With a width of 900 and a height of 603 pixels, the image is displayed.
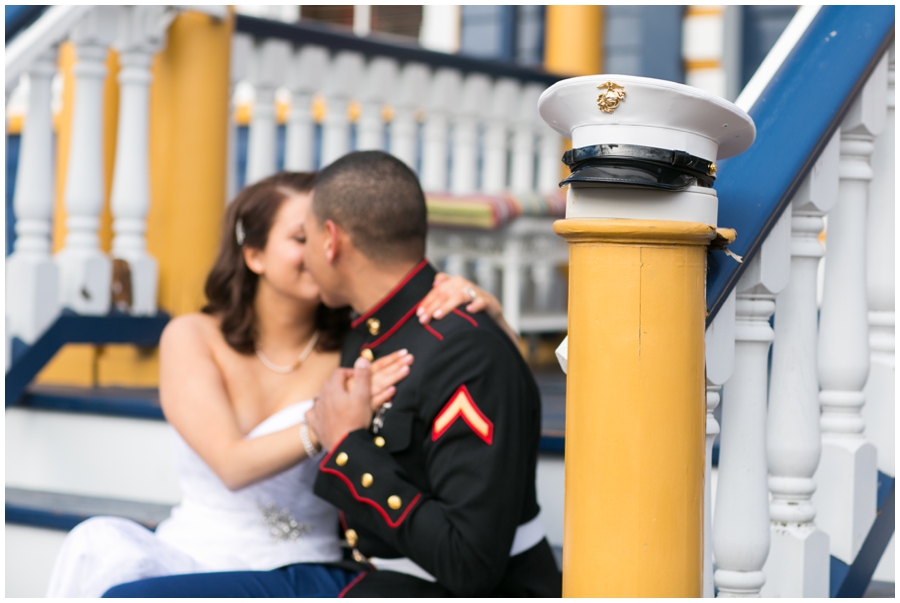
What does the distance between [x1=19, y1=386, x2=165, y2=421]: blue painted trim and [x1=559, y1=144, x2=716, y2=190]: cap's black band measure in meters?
1.76

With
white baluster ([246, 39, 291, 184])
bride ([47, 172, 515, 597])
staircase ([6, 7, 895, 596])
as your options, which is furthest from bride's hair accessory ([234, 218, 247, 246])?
white baluster ([246, 39, 291, 184])

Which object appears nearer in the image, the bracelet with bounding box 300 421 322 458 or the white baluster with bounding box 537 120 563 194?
the bracelet with bounding box 300 421 322 458

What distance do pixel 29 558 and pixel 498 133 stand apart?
2.93 meters

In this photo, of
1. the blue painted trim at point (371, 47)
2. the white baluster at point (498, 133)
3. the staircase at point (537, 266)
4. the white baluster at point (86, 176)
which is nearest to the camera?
the staircase at point (537, 266)

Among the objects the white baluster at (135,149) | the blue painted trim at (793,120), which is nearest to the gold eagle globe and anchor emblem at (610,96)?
the blue painted trim at (793,120)

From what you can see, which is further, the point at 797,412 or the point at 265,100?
the point at 265,100

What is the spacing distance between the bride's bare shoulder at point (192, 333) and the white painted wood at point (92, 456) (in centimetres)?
44

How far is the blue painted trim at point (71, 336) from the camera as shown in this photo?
259 centimetres

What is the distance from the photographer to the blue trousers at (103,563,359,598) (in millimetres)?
1796

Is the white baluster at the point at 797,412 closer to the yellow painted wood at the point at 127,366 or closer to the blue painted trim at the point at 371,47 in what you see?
Answer: the yellow painted wood at the point at 127,366

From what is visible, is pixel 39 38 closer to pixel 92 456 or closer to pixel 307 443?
pixel 92 456

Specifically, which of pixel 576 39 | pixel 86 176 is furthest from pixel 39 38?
pixel 576 39

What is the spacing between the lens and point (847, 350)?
159 centimetres

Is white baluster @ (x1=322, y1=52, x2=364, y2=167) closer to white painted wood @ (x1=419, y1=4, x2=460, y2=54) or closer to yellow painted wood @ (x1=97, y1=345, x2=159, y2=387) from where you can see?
yellow painted wood @ (x1=97, y1=345, x2=159, y2=387)
